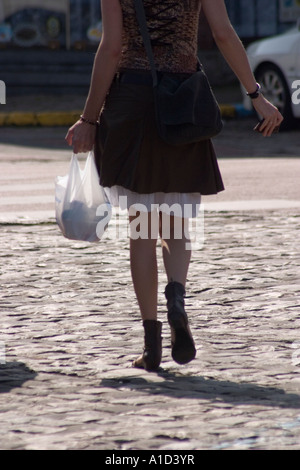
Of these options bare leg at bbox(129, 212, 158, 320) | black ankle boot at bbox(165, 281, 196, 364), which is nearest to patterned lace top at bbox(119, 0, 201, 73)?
bare leg at bbox(129, 212, 158, 320)

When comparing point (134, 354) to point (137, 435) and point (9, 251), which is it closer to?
point (137, 435)

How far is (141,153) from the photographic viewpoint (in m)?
4.20

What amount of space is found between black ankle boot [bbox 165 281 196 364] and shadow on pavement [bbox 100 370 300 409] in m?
0.07

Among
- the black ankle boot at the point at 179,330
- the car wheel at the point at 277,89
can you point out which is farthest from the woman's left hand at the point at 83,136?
the car wheel at the point at 277,89

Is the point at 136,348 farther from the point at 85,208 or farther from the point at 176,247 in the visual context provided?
the point at 85,208

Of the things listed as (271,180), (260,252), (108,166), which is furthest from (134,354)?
(271,180)

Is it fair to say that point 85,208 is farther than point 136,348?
No

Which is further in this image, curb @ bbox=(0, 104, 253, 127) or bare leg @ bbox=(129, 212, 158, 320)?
curb @ bbox=(0, 104, 253, 127)

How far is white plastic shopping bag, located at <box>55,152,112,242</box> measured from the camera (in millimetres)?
4434

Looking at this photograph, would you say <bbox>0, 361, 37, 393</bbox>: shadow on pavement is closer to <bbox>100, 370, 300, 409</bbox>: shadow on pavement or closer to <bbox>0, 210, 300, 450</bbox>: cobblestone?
<bbox>0, 210, 300, 450</bbox>: cobblestone

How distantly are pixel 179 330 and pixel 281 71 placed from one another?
441 inches

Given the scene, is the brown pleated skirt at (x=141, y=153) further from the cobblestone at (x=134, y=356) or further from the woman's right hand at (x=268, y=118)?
the cobblestone at (x=134, y=356)

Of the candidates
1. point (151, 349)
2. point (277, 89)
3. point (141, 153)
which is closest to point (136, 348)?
point (151, 349)

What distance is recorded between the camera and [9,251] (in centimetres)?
692
